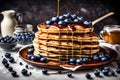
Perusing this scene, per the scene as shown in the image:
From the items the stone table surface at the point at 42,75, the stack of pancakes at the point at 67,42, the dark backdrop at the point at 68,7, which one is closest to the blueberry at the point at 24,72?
the stone table surface at the point at 42,75

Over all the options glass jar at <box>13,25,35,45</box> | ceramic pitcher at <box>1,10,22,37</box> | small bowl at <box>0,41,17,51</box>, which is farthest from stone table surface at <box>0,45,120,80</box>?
ceramic pitcher at <box>1,10,22,37</box>

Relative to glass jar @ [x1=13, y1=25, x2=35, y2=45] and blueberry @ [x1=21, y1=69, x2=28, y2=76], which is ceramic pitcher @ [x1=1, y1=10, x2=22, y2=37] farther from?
blueberry @ [x1=21, y1=69, x2=28, y2=76]

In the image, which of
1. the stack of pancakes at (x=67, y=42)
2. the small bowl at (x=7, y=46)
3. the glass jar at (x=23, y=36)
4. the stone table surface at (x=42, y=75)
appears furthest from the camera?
the glass jar at (x=23, y=36)

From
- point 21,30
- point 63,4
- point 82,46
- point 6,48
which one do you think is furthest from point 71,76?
point 63,4

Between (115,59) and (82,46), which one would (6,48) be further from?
(115,59)

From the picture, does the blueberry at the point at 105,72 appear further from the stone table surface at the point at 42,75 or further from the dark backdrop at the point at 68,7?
the dark backdrop at the point at 68,7
